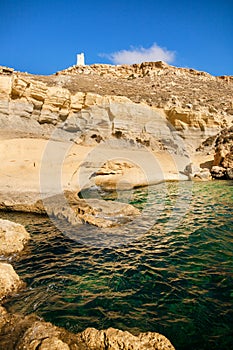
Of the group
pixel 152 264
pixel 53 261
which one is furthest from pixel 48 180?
pixel 152 264

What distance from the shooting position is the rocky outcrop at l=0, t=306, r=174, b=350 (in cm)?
262

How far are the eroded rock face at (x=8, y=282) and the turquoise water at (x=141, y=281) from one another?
0.17m

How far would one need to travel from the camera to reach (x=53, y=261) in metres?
5.04

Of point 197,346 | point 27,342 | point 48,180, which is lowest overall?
point 197,346

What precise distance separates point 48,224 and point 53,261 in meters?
2.36

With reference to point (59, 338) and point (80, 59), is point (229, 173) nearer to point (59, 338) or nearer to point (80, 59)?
point (59, 338)

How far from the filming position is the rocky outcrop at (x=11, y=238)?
17.6 ft

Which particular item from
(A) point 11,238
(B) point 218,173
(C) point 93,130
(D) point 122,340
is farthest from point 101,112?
(D) point 122,340

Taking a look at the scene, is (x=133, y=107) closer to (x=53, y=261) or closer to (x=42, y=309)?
(x=53, y=261)

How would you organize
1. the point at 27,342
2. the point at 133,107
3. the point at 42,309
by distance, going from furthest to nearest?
the point at 133,107
the point at 42,309
the point at 27,342

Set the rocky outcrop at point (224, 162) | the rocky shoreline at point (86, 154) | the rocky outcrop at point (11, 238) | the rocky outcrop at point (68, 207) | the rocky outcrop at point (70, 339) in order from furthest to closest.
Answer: the rocky outcrop at point (224, 162) < the rocky outcrop at point (68, 207) < the rocky outcrop at point (11, 238) < the rocky shoreline at point (86, 154) < the rocky outcrop at point (70, 339)

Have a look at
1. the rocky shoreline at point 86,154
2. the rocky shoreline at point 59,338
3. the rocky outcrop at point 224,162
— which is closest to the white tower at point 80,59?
the rocky shoreline at point 86,154

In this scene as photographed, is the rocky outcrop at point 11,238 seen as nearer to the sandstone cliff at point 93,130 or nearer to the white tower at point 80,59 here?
the sandstone cliff at point 93,130

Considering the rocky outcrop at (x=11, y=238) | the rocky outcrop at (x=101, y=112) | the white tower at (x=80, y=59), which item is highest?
the white tower at (x=80, y=59)
